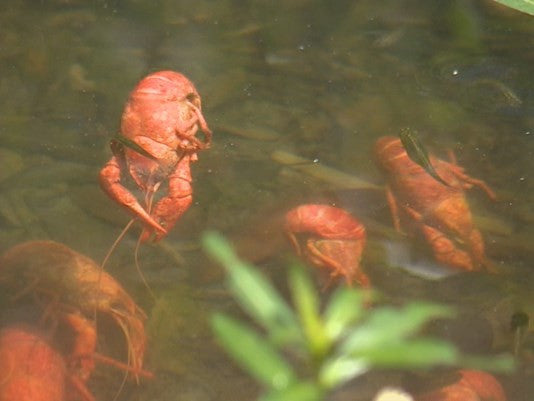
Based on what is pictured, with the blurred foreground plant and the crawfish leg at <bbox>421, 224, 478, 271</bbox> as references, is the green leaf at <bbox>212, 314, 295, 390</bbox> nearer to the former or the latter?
the blurred foreground plant

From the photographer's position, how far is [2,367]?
3.08m

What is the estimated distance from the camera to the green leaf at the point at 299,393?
69 cm

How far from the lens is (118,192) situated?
3172mm

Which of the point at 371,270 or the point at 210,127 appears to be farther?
the point at 210,127

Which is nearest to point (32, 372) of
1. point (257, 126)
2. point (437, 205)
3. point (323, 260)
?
point (323, 260)

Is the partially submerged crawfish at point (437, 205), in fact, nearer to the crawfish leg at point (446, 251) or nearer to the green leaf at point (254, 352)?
the crawfish leg at point (446, 251)

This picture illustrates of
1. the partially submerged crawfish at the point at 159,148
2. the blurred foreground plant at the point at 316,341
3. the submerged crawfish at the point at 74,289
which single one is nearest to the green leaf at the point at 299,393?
the blurred foreground plant at the point at 316,341

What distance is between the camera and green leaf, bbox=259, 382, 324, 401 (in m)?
0.69

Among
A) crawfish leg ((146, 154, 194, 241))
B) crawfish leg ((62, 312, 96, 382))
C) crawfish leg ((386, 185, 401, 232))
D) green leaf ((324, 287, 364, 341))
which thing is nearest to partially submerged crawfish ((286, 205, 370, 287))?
crawfish leg ((386, 185, 401, 232))

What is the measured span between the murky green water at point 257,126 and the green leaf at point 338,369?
7.47 feet

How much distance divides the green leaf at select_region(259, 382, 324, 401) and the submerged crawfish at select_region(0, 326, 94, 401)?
8.13 feet

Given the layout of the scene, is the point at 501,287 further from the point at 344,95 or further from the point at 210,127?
the point at 210,127

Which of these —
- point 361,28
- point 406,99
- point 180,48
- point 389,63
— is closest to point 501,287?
point 406,99

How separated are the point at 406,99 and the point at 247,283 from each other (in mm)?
3007
